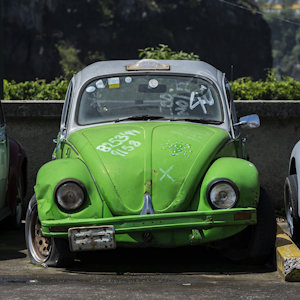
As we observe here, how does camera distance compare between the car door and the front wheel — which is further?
the car door

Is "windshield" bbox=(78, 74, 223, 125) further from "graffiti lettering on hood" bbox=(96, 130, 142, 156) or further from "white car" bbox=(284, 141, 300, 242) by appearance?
"white car" bbox=(284, 141, 300, 242)

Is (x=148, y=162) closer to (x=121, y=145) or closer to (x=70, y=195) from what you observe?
(x=121, y=145)

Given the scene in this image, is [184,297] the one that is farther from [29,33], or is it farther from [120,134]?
[29,33]

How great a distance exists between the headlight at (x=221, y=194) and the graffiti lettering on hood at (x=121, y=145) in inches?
30.4

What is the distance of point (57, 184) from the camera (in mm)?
6570

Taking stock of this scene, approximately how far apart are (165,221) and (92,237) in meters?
0.57

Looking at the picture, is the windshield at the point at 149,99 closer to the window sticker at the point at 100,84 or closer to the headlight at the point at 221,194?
the window sticker at the point at 100,84

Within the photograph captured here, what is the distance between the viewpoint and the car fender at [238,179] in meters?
6.55

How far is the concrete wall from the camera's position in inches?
398

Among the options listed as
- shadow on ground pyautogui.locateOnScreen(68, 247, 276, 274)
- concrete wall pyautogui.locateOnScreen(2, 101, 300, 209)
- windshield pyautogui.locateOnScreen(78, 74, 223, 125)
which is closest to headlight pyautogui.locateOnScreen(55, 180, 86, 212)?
shadow on ground pyautogui.locateOnScreen(68, 247, 276, 274)

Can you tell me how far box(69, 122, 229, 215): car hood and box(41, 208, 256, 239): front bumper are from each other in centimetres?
14

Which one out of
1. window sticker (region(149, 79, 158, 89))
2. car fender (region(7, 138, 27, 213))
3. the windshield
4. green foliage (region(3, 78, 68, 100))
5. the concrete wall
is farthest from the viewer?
green foliage (region(3, 78, 68, 100))

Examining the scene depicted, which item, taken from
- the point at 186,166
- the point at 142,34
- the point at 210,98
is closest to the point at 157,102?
the point at 210,98

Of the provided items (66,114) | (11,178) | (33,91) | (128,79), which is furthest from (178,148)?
(33,91)
